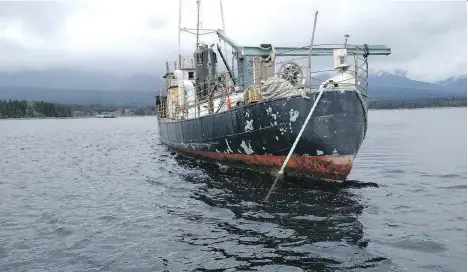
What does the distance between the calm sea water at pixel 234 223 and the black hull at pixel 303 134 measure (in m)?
0.68

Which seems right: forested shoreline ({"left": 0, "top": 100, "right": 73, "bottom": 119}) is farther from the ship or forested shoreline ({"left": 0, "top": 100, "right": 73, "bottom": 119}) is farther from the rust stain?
the rust stain

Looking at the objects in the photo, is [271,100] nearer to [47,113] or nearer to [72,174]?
[72,174]

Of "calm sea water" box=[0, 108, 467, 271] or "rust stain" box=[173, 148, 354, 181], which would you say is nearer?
"calm sea water" box=[0, 108, 467, 271]

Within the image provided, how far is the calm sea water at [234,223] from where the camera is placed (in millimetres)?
6812

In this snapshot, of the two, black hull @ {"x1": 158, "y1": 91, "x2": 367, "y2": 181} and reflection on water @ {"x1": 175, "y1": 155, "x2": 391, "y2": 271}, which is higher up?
black hull @ {"x1": 158, "y1": 91, "x2": 367, "y2": 181}

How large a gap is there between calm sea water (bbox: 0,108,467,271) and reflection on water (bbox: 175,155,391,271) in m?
0.02

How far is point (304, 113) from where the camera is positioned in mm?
11992

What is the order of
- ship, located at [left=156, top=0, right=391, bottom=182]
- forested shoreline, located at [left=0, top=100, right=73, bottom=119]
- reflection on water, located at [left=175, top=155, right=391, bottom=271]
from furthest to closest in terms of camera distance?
forested shoreline, located at [left=0, top=100, right=73, bottom=119], ship, located at [left=156, top=0, right=391, bottom=182], reflection on water, located at [left=175, top=155, right=391, bottom=271]

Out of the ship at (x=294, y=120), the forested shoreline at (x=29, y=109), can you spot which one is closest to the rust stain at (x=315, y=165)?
the ship at (x=294, y=120)

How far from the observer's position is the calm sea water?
268 inches

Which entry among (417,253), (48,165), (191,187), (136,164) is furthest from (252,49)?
(48,165)

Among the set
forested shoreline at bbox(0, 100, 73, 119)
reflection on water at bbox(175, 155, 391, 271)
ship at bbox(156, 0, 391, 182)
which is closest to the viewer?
reflection on water at bbox(175, 155, 391, 271)

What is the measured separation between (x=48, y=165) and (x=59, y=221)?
12.8 meters

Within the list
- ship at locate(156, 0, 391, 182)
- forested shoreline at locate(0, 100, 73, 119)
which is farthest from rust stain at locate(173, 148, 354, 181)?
forested shoreline at locate(0, 100, 73, 119)
